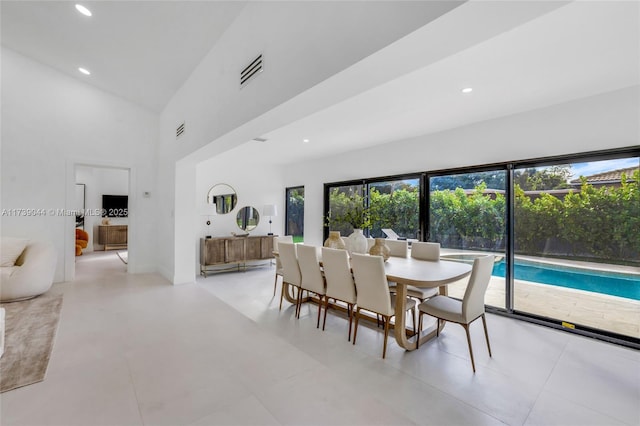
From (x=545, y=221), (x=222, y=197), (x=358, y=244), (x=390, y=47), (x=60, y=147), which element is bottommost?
(x=358, y=244)

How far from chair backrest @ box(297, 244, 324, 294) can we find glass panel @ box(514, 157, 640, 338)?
2652 mm

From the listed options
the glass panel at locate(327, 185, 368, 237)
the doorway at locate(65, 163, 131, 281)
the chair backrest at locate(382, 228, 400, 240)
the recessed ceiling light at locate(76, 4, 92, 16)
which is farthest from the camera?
the doorway at locate(65, 163, 131, 281)

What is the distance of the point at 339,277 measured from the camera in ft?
9.87

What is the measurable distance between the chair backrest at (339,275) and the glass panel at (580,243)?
7.93ft

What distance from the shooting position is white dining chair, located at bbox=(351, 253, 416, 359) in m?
2.58

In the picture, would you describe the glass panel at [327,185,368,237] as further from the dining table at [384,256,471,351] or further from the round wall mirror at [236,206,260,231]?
the dining table at [384,256,471,351]

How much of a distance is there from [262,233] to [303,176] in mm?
1790

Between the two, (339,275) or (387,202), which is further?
(387,202)

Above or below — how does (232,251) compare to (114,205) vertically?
below

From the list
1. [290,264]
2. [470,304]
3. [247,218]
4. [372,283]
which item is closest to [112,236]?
[247,218]

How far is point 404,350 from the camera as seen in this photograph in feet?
8.93

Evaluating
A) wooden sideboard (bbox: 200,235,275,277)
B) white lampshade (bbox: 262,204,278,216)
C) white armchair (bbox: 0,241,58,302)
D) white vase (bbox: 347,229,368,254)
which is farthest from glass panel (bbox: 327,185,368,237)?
white armchair (bbox: 0,241,58,302)

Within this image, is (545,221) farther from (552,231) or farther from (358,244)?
(358,244)

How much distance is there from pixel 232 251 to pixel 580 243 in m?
5.71
